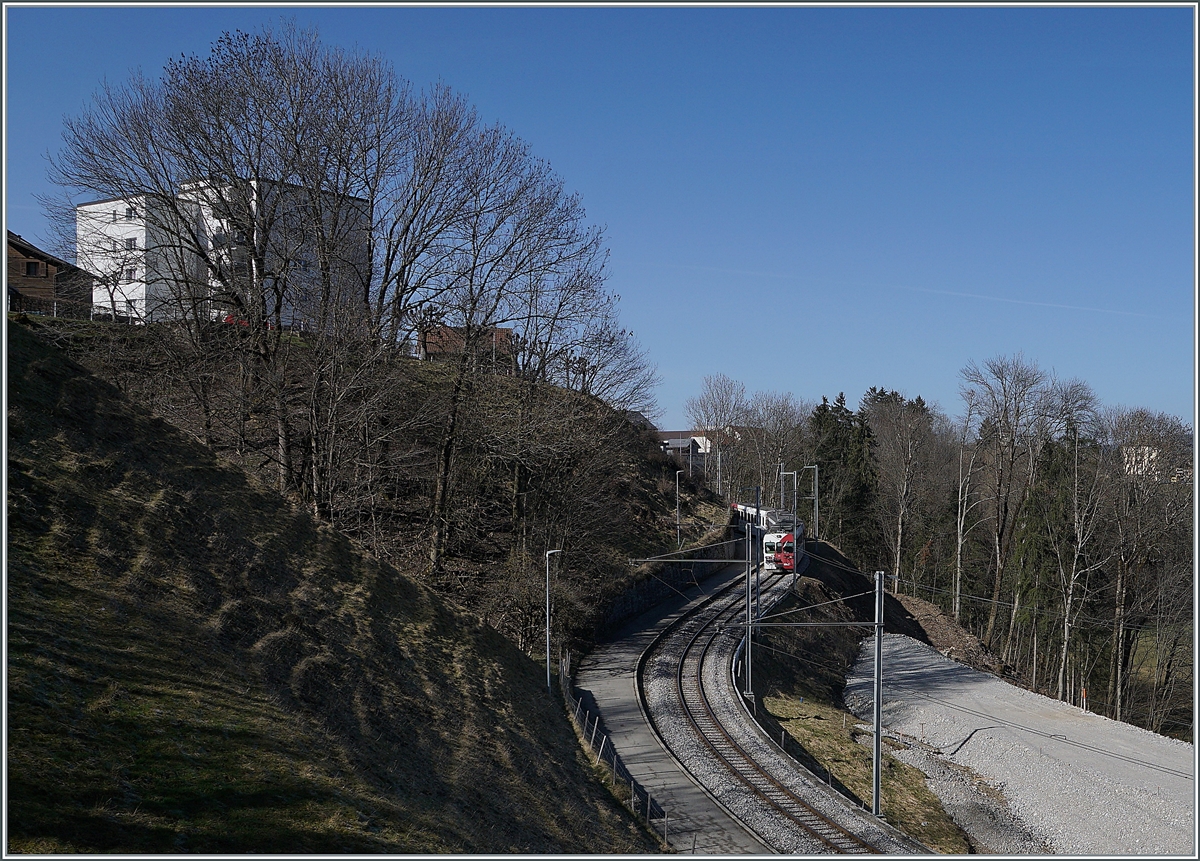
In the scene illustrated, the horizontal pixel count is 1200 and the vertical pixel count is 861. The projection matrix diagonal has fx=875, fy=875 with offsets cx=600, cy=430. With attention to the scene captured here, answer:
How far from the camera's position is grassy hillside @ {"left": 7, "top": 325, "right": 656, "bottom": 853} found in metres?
10.7

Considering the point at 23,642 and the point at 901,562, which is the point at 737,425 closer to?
the point at 901,562

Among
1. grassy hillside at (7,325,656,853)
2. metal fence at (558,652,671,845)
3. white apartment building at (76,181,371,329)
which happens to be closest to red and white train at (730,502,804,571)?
metal fence at (558,652,671,845)

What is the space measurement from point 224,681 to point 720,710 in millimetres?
17651

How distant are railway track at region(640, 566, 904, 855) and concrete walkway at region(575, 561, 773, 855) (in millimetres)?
402

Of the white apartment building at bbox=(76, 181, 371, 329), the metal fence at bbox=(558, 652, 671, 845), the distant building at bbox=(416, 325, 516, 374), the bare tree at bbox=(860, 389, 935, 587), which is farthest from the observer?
the bare tree at bbox=(860, 389, 935, 587)

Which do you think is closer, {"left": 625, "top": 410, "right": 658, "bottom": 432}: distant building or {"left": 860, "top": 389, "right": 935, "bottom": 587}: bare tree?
{"left": 625, "top": 410, "right": 658, "bottom": 432}: distant building

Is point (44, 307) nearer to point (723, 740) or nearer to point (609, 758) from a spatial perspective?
point (609, 758)

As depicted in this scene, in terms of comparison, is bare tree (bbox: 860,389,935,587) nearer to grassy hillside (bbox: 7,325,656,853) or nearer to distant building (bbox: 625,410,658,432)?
distant building (bbox: 625,410,658,432)

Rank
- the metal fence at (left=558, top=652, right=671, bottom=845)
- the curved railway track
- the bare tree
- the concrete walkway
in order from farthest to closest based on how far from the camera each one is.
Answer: the bare tree < the metal fence at (left=558, top=652, right=671, bottom=845) < the curved railway track < the concrete walkway

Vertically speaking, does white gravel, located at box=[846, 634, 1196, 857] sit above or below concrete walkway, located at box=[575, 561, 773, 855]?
below

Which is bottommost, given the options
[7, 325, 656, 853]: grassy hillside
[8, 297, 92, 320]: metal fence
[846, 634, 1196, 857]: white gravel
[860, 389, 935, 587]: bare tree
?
[846, 634, 1196, 857]: white gravel

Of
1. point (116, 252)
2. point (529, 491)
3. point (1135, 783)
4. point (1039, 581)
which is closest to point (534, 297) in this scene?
point (529, 491)

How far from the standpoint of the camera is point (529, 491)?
37250 millimetres

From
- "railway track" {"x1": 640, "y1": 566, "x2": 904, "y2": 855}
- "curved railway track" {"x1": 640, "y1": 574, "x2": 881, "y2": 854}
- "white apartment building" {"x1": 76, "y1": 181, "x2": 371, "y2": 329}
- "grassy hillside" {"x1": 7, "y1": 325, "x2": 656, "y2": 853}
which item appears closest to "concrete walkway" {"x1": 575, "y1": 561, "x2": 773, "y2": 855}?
"railway track" {"x1": 640, "y1": 566, "x2": 904, "y2": 855}
